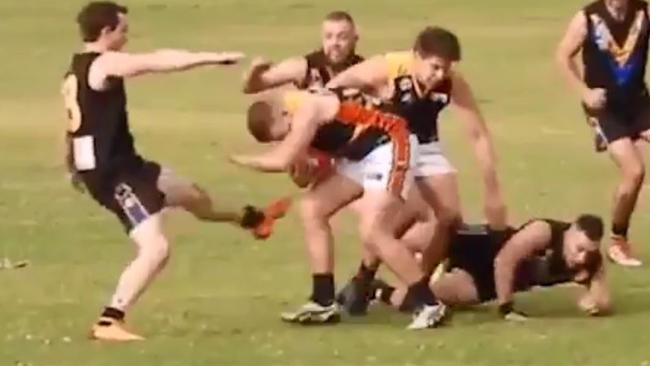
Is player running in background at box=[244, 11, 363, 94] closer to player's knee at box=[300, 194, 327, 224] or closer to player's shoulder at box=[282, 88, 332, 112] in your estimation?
player's shoulder at box=[282, 88, 332, 112]

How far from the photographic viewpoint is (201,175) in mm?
16641

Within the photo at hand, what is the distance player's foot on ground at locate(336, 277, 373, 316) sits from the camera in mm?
10742

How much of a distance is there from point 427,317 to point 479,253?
71cm

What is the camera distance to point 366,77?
10.4 metres

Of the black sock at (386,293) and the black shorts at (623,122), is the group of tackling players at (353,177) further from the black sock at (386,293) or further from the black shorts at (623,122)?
the black shorts at (623,122)

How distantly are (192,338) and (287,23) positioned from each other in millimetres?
21017

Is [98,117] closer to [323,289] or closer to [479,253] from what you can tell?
[323,289]

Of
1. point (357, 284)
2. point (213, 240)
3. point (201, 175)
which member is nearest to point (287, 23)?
point (201, 175)

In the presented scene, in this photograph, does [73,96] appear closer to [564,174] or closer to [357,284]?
[357,284]

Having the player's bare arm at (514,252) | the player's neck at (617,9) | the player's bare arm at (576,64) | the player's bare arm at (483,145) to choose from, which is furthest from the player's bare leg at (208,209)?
the player's neck at (617,9)

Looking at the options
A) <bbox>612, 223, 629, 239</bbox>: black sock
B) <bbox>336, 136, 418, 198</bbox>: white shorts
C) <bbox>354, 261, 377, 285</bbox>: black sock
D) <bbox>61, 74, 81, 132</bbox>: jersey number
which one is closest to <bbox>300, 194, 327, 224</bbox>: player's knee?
<bbox>336, 136, 418, 198</bbox>: white shorts

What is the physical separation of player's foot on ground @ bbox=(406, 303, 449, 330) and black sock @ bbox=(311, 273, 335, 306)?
0.46m

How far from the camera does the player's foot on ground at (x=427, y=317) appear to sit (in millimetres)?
10219

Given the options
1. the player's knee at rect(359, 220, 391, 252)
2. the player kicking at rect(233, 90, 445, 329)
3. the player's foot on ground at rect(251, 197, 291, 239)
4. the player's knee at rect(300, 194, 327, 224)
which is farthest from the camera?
the player's foot on ground at rect(251, 197, 291, 239)
